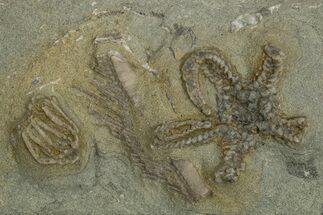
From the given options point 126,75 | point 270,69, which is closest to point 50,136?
point 126,75

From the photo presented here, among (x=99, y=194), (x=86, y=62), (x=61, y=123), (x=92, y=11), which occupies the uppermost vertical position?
(x=92, y=11)

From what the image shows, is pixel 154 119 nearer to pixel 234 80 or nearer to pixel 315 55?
pixel 234 80

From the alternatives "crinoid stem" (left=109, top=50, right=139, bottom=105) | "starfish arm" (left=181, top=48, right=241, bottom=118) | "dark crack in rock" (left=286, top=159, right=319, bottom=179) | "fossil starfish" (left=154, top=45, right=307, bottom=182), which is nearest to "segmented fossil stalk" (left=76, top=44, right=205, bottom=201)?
"crinoid stem" (left=109, top=50, right=139, bottom=105)

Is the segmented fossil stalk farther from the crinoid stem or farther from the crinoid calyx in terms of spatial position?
the crinoid calyx

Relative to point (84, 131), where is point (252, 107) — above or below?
below

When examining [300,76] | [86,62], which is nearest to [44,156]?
[86,62]

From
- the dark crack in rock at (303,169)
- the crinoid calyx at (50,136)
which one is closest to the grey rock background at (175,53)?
the dark crack in rock at (303,169)

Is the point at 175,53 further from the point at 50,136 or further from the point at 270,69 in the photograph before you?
the point at 50,136

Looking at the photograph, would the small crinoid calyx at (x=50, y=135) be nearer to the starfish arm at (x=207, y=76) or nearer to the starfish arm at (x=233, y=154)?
the starfish arm at (x=207, y=76)
